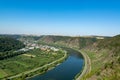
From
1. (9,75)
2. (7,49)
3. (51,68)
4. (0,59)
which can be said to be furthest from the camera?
(7,49)

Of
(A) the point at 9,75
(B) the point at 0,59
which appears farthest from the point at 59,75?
(B) the point at 0,59

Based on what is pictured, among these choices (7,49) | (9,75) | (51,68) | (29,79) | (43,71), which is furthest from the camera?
(7,49)

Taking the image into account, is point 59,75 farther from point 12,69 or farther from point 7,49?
point 7,49

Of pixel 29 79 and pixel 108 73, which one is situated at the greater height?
pixel 108 73

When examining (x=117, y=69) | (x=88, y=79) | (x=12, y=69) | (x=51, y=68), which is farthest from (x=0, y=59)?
(x=117, y=69)

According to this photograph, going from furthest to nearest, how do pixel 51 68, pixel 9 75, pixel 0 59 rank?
pixel 0 59 < pixel 51 68 < pixel 9 75

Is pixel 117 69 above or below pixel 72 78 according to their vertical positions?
above

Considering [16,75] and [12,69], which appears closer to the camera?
[16,75]

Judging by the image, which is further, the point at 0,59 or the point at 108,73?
the point at 0,59

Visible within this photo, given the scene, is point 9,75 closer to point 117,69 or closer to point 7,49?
point 117,69
